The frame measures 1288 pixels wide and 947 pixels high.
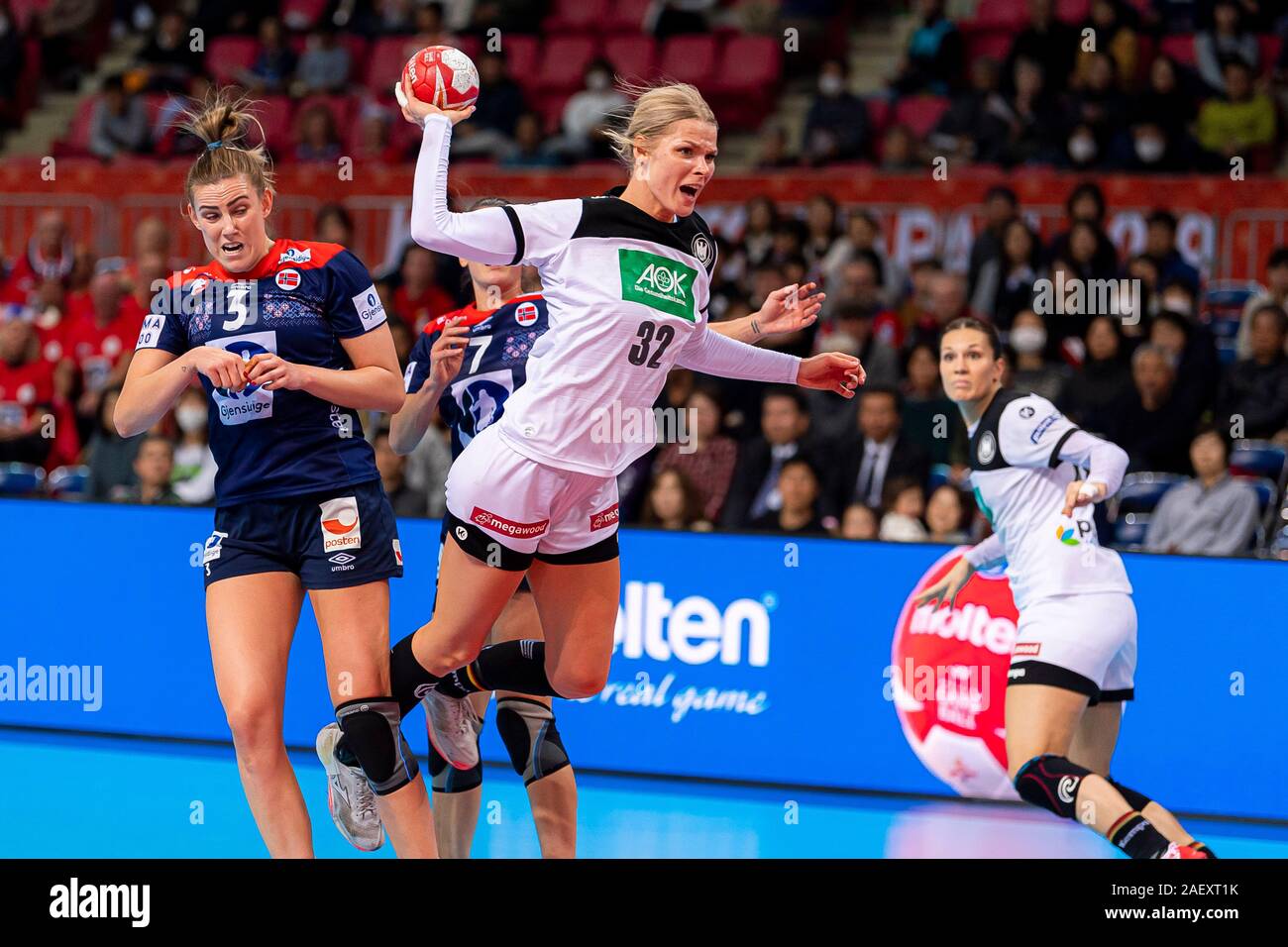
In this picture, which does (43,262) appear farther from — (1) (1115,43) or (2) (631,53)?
(1) (1115,43)

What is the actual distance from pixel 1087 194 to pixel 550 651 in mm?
6251

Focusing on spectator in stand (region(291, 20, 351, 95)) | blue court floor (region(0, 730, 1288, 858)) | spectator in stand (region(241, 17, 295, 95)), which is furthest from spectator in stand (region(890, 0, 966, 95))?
blue court floor (region(0, 730, 1288, 858))

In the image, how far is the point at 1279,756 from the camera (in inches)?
283

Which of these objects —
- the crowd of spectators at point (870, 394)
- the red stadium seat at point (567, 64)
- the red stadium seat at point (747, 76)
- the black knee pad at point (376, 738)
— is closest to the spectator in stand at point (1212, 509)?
the crowd of spectators at point (870, 394)

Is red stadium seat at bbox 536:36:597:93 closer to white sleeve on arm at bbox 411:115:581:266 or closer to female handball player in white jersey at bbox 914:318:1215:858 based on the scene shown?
female handball player in white jersey at bbox 914:318:1215:858

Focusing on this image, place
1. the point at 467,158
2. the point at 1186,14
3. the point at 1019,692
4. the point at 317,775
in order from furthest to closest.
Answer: the point at 467,158 → the point at 1186,14 → the point at 317,775 → the point at 1019,692

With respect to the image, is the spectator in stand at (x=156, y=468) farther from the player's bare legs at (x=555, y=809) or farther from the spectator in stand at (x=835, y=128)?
the spectator in stand at (x=835, y=128)

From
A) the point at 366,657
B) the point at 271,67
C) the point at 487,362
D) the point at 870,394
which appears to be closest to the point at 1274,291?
the point at 870,394

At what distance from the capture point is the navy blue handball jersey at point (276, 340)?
16.2ft

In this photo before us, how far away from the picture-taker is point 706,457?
9211mm

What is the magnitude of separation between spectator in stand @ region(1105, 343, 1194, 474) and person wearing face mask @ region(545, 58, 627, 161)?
513 cm

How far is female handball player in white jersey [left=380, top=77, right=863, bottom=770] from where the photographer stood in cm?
473

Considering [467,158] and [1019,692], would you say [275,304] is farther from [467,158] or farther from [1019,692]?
[467,158]
